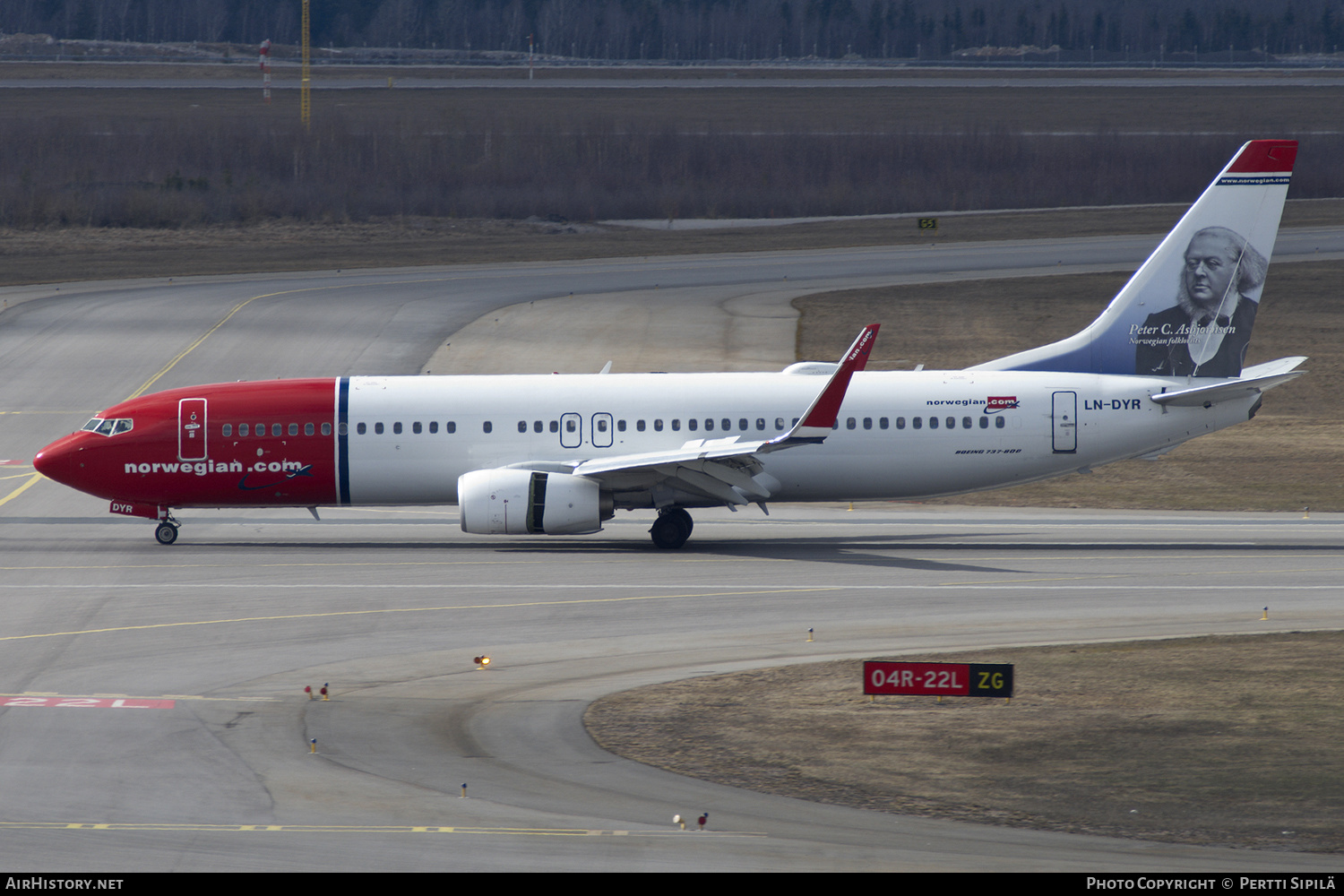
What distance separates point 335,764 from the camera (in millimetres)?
19984

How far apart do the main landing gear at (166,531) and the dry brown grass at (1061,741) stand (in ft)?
62.8

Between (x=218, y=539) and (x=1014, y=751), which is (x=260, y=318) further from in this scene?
(x=1014, y=751)

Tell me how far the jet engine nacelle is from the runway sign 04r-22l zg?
1479 centimetres

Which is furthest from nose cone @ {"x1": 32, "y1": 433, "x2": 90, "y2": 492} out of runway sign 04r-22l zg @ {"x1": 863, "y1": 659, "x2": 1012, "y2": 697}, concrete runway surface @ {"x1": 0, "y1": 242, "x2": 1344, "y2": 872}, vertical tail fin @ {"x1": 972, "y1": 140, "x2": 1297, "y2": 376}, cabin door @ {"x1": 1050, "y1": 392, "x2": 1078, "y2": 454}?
vertical tail fin @ {"x1": 972, "y1": 140, "x2": 1297, "y2": 376}

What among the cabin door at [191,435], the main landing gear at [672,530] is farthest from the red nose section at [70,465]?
the main landing gear at [672,530]

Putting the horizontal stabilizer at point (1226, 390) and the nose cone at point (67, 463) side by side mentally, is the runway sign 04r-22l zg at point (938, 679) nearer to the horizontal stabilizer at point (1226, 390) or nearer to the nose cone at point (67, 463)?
the horizontal stabilizer at point (1226, 390)

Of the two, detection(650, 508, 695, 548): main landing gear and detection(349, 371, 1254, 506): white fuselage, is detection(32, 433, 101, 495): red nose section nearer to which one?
detection(349, 371, 1254, 506): white fuselage

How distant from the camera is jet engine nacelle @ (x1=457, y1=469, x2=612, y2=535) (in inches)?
1404

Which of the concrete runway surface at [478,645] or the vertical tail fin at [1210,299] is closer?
the concrete runway surface at [478,645]

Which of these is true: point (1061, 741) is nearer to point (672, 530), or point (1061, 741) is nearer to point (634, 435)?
point (672, 530)

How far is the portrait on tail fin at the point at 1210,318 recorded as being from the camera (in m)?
38.5

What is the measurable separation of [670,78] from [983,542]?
169641mm

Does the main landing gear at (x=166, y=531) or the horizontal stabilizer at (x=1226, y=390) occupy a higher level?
the horizontal stabilizer at (x=1226, y=390)

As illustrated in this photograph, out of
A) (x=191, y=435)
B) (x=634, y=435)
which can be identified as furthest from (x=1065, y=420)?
(x=191, y=435)
